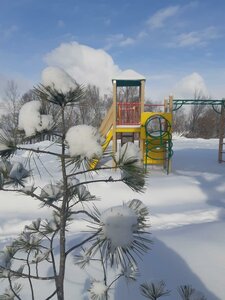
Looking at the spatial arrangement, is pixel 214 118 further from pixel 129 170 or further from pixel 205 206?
pixel 129 170

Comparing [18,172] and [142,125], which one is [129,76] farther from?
[18,172]

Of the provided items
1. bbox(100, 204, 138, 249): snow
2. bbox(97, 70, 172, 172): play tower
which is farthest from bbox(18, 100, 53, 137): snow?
bbox(97, 70, 172, 172): play tower

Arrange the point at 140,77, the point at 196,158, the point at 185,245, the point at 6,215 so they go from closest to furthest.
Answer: the point at 185,245, the point at 6,215, the point at 140,77, the point at 196,158

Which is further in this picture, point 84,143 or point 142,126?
point 142,126

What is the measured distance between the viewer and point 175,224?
15.5 feet

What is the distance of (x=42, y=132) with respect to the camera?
0.88 meters

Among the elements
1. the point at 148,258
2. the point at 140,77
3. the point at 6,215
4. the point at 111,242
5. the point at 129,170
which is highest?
the point at 140,77

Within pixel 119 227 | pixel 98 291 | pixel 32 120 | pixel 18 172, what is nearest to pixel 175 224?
pixel 98 291

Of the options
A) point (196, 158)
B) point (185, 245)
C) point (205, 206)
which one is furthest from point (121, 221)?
point (196, 158)

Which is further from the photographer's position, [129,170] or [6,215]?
[6,215]

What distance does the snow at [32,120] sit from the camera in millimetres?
860

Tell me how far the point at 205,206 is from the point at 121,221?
17.2 ft

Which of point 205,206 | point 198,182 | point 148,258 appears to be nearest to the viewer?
point 148,258

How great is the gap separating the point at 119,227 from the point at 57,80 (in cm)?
52
